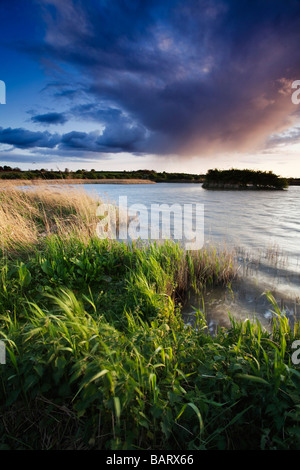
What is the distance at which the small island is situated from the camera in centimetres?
3978

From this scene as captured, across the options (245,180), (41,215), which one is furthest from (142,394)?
(245,180)

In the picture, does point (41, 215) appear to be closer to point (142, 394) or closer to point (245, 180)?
point (142, 394)

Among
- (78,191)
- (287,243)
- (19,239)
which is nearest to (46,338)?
(19,239)

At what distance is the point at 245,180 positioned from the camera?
41.3m

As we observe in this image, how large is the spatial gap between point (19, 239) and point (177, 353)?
17.4ft

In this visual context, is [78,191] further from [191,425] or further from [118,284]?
[191,425]

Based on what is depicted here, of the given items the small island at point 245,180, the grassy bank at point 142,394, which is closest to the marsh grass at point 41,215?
the grassy bank at point 142,394

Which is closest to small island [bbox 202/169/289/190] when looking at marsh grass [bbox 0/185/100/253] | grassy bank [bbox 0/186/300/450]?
marsh grass [bbox 0/185/100/253]

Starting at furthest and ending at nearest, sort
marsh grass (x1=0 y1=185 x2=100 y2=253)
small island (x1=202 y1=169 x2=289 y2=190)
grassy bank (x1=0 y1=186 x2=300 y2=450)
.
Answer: small island (x1=202 y1=169 x2=289 y2=190) < marsh grass (x1=0 y1=185 x2=100 y2=253) < grassy bank (x1=0 y1=186 x2=300 y2=450)

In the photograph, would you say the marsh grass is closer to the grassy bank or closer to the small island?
the grassy bank

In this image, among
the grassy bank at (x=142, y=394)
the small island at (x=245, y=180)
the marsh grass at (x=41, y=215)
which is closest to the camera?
the grassy bank at (x=142, y=394)

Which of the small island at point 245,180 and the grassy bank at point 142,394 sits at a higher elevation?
the small island at point 245,180

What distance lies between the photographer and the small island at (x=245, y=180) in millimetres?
39781

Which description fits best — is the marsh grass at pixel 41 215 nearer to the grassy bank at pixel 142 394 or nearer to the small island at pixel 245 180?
the grassy bank at pixel 142 394
